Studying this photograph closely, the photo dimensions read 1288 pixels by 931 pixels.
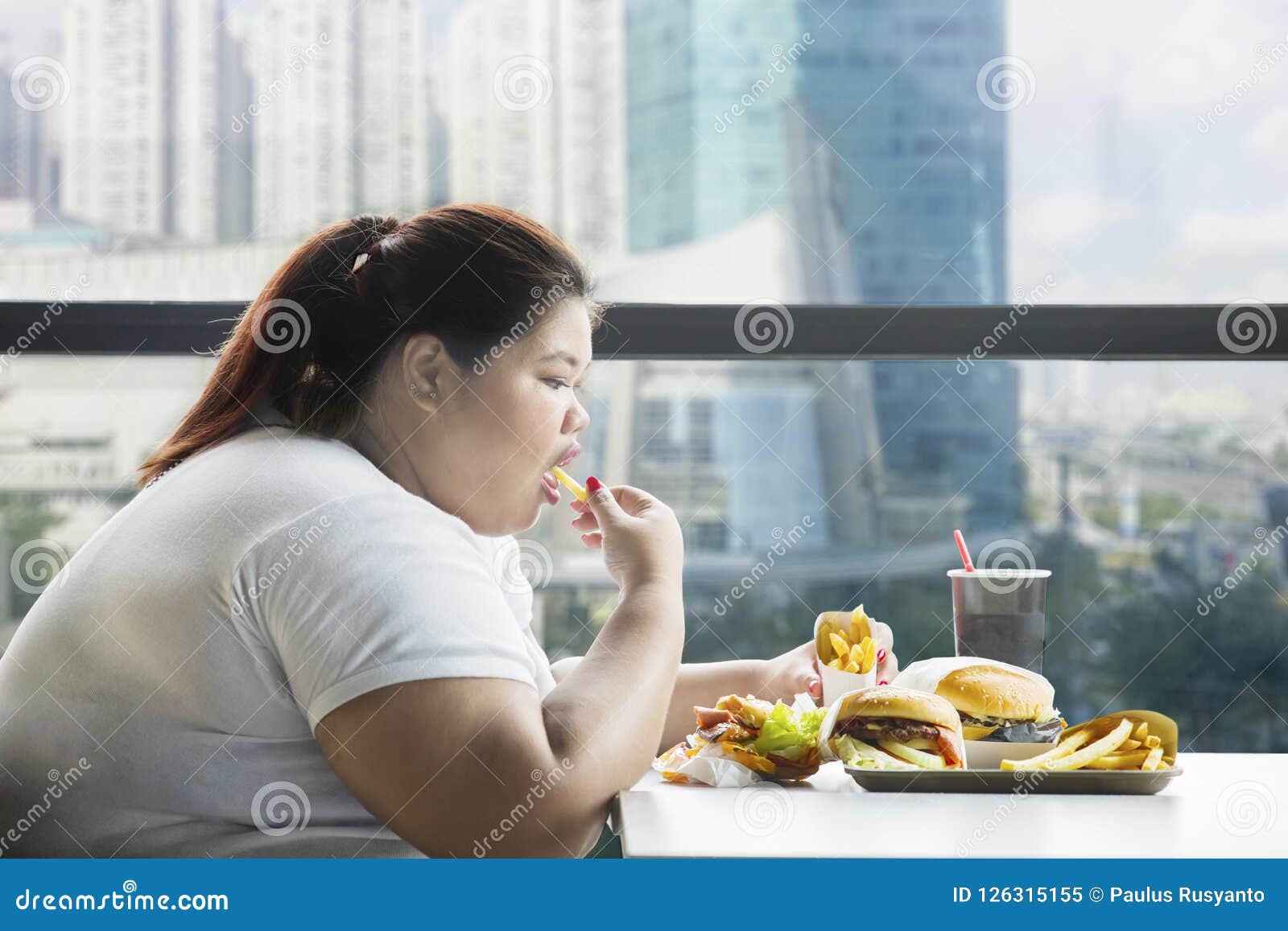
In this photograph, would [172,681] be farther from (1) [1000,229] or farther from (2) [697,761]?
(1) [1000,229]

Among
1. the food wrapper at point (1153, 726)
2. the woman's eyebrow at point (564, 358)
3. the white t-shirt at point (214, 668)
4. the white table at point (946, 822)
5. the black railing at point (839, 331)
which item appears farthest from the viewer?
the black railing at point (839, 331)

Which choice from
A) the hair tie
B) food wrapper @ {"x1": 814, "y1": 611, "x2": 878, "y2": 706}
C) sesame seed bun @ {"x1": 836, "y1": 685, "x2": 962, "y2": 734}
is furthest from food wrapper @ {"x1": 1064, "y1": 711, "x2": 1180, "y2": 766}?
the hair tie

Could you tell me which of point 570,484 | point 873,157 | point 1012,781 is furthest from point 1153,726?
point 873,157

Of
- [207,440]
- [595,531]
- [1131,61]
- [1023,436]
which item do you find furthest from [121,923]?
[1131,61]

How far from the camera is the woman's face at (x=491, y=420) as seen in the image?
1.05 meters

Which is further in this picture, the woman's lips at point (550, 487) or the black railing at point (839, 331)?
the black railing at point (839, 331)

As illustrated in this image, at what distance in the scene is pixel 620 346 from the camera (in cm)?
142

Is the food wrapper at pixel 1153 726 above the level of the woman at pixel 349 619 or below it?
below

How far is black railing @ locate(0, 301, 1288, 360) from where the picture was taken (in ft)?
4.54

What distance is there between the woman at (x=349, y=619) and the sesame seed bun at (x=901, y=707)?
0.53 feet

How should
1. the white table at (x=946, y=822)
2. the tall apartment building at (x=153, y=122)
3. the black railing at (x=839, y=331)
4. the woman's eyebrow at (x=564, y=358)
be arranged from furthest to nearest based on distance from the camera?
the tall apartment building at (x=153, y=122)
the black railing at (x=839, y=331)
the woman's eyebrow at (x=564, y=358)
the white table at (x=946, y=822)

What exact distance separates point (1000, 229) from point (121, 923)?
212 cm

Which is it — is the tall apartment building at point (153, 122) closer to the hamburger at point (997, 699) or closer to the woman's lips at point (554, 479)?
the woman's lips at point (554, 479)

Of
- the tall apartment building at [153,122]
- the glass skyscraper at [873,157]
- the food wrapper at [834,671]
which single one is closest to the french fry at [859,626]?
the food wrapper at [834,671]
